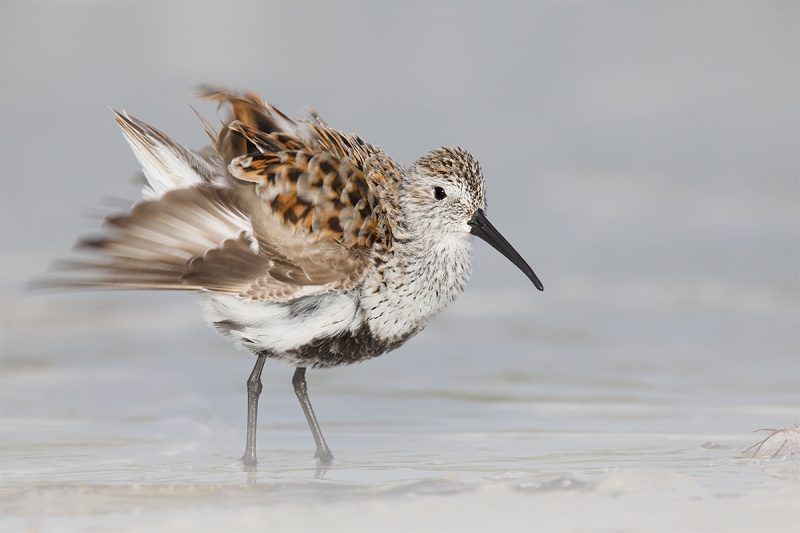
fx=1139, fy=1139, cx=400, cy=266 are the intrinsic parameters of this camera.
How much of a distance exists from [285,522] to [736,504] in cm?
192

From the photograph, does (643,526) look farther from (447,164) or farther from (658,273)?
(658,273)

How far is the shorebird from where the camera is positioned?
18.9 feet

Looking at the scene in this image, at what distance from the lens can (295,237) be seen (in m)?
6.06

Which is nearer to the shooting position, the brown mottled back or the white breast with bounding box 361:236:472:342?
the brown mottled back

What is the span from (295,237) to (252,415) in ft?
3.89

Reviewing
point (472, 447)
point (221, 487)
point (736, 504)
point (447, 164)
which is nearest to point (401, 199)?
point (447, 164)

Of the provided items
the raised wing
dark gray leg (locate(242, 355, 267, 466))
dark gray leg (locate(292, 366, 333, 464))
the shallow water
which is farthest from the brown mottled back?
the shallow water

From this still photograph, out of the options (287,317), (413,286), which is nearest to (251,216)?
(287,317)

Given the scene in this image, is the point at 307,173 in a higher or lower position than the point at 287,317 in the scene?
higher

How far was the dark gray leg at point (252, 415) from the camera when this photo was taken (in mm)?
6316

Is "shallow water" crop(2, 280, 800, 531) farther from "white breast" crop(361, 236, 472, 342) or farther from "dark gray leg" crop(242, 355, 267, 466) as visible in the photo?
"white breast" crop(361, 236, 472, 342)

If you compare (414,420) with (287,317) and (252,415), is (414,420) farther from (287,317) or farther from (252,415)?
(287,317)

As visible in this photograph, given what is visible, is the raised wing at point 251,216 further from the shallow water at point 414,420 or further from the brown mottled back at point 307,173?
the shallow water at point 414,420

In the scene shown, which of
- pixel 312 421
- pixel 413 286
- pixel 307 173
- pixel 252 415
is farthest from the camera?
pixel 312 421
